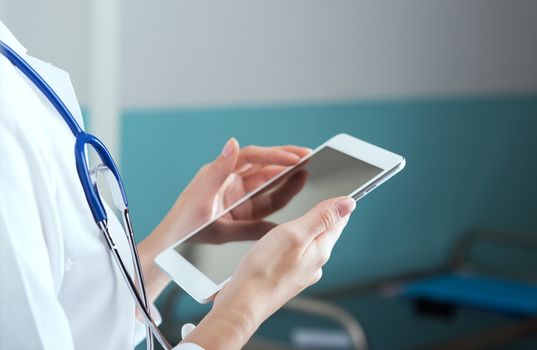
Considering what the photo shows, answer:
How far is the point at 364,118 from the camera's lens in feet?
8.09

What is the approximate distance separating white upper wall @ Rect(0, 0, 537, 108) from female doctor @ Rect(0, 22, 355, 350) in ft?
2.58

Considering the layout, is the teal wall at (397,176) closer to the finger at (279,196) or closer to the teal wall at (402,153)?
the teal wall at (402,153)

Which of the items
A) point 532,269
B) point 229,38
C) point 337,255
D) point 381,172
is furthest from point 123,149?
point 532,269

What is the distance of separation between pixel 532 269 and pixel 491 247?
208 millimetres

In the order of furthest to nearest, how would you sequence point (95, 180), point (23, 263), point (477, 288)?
1. point (477, 288)
2. point (95, 180)
3. point (23, 263)

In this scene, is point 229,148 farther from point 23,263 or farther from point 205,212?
point 23,263

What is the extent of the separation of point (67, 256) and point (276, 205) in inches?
12.8

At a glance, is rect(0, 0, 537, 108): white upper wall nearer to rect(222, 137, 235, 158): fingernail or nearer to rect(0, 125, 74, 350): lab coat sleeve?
rect(222, 137, 235, 158): fingernail

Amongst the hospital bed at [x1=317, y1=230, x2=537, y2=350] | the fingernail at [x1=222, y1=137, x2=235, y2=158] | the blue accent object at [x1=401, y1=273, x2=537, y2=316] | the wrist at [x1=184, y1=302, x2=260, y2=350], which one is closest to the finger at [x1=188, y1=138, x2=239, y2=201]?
the fingernail at [x1=222, y1=137, x2=235, y2=158]

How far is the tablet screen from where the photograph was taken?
910 millimetres

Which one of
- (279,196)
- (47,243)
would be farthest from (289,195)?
(47,243)

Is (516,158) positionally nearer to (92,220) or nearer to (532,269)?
(532,269)

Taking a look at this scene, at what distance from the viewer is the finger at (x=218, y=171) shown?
3.27 ft

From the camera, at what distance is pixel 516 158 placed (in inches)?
120
